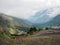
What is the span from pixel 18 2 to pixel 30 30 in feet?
4.77

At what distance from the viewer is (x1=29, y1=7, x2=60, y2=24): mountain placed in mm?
7469

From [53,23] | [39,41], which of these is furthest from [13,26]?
[39,41]

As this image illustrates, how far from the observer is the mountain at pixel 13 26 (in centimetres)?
698

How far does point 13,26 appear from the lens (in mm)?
7336

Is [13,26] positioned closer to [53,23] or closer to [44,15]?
[44,15]

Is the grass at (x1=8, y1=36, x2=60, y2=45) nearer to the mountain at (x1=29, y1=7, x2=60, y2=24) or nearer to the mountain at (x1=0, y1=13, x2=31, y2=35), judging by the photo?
the mountain at (x1=0, y1=13, x2=31, y2=35)

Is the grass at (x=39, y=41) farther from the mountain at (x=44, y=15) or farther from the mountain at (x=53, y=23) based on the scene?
the mountain at (x=44, y=15)

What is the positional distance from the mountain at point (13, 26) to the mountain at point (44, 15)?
16.0 inches

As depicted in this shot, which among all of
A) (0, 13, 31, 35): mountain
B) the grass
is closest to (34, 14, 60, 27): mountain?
(0, 13, 31, 35): mountain

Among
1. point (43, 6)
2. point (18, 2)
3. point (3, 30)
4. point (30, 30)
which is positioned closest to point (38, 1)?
point (43, 6)

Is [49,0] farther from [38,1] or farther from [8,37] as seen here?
[8,37]

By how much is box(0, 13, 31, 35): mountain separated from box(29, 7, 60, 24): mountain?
405 millimetres

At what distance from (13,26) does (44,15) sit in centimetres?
142

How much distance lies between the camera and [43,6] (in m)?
7.61
